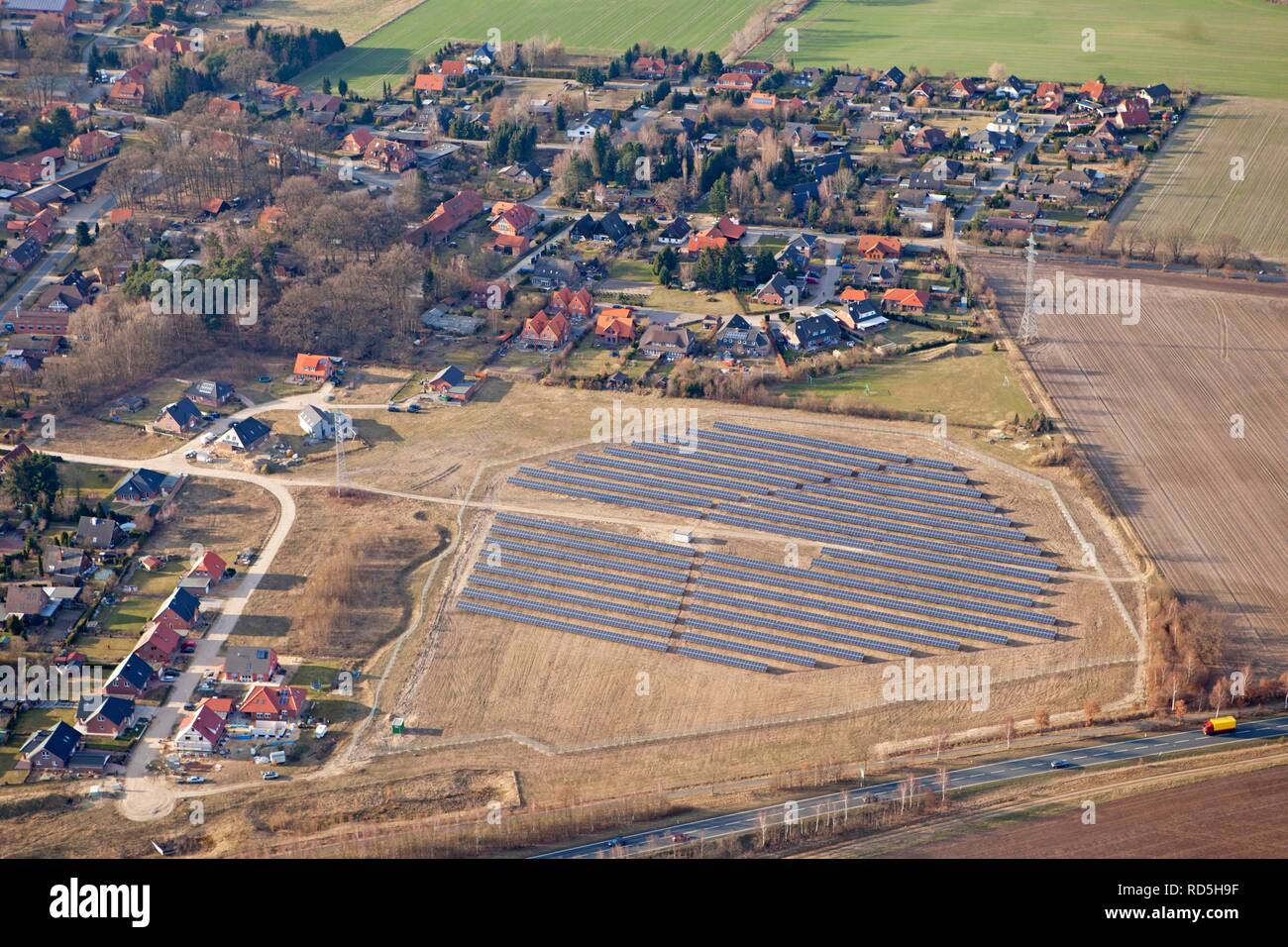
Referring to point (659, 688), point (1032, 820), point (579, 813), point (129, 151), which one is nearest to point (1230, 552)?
point (1032, 820)

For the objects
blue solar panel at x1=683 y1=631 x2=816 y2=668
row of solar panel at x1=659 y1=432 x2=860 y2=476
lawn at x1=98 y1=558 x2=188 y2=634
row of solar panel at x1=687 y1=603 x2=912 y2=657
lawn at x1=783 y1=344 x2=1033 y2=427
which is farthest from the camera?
lawn at x1=783 y1=344 x2=1033 y2=427

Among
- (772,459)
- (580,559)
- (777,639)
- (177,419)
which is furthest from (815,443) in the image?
(177,419)

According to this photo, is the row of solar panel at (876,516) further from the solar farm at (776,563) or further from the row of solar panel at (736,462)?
the row of solar panel at (736,462)

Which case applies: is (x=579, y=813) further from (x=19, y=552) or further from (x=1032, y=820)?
(x=19, y=552)

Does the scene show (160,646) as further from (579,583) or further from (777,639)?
(777,639)

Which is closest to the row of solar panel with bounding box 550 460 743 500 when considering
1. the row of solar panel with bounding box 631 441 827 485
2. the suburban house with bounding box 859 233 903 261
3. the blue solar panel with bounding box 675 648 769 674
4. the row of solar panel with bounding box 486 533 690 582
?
the row of solar panel with bounding box 631 441 827 485

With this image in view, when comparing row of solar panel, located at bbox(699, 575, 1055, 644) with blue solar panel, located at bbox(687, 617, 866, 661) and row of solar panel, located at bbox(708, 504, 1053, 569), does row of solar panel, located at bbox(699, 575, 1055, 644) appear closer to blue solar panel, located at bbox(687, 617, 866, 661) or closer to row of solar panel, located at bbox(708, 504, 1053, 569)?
blue solar panel, located at bbox(687, 617, 866, 661)
